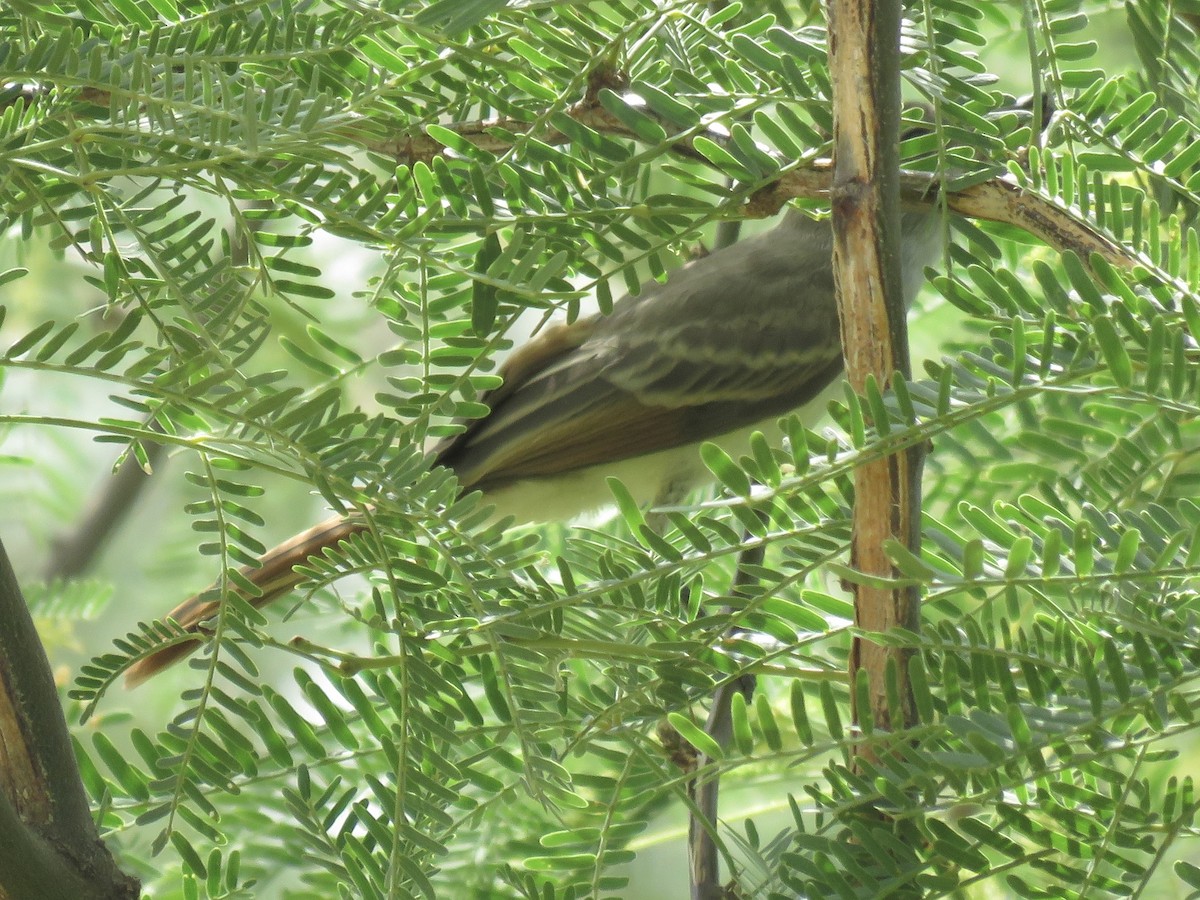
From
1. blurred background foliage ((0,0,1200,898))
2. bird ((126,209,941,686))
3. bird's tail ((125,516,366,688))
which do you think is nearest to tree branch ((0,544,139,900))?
blurred background foliage ((0,0,1200,898))

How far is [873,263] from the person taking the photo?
831 millimetres

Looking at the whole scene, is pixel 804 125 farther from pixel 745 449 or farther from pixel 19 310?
pixel 19 310

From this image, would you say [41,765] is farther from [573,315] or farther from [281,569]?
[281,569]

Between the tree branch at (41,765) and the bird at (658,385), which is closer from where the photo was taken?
the tree branch at (41,765)

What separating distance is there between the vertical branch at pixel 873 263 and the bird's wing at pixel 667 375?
1371mm

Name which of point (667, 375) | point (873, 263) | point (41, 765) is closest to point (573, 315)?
point (873, 263)

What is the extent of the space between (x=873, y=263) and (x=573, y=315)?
25cm

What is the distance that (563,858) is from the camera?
1.04 m

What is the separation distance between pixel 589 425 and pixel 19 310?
38.4 inches

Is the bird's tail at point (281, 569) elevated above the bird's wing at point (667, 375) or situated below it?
below

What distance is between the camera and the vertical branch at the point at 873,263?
2.64 feet

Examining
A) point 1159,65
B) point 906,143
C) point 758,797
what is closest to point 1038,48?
point 906,143

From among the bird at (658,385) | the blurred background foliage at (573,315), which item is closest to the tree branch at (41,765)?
the blurred background foliage at (573,315)

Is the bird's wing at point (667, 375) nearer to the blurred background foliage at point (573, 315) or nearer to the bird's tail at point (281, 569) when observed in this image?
the bird's tail at point (281, 569)
